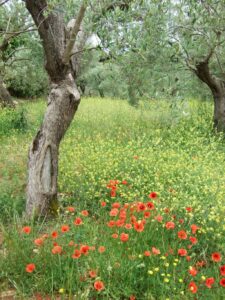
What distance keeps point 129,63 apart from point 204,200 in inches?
93.3

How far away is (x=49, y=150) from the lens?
576 centimetres

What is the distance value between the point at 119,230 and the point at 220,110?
794 centimetres

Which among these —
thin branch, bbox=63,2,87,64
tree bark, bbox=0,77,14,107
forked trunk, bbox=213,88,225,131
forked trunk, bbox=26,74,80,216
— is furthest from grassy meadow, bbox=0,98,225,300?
tree bark, bbox=0,77,14,107

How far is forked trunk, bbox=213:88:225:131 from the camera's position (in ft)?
37.5

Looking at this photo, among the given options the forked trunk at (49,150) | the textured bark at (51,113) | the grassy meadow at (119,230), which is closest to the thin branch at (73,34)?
the textured bark at (51,113)

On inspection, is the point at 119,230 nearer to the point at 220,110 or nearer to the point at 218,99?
the point at 220,110

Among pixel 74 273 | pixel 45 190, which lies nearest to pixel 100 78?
pixel 45 190

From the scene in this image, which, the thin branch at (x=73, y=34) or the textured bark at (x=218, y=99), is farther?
the textured bark at (x=218, y=99)

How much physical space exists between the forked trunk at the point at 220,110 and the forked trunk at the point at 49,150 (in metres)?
6.70

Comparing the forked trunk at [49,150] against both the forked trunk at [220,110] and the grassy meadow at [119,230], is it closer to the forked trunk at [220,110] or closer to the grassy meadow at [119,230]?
the grassy meadow at [119,230]

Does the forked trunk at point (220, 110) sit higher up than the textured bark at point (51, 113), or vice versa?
the textured bark at point (51, 113)

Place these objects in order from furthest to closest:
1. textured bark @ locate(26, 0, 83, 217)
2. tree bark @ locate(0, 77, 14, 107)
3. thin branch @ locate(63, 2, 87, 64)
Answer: tree bark @ locate(0, 77, 14, 107) < textured bark @ locate(26, 0, 83, 217) < thin branch @ locate(63, 2, 87, 64)

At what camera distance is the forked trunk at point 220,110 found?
11430 mm

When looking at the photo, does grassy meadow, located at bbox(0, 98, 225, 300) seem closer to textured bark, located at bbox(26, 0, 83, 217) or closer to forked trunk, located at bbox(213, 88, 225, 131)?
textured bark, located at bbox(26, 0, 83, 217)
